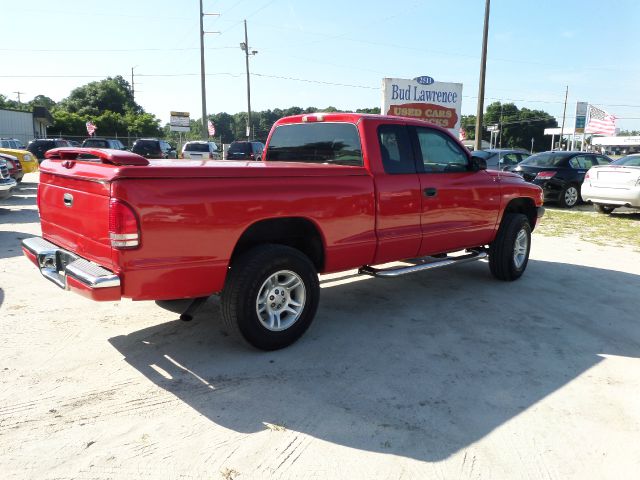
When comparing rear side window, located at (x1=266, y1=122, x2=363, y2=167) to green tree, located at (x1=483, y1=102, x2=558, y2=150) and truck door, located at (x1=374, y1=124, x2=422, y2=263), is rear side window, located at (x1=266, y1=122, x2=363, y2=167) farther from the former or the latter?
green tree, located at (x1=483, y1=102, x2=558, y2=150)

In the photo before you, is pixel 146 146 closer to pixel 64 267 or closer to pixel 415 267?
pixel 415 267

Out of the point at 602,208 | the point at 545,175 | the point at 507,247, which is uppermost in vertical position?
the point at 545,175

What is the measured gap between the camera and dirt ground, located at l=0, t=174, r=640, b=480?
2.78m

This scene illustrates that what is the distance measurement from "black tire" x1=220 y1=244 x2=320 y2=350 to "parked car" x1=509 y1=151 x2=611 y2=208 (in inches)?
475

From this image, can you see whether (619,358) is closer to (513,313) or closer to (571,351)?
(571,351)

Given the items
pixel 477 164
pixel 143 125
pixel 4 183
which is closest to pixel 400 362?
pixel 477 164

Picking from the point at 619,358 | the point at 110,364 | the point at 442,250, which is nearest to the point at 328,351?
the point at 110,364

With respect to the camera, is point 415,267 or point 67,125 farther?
point 67,125

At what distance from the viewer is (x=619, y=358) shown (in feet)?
13.9

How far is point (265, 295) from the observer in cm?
405

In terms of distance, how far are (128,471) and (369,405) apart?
152 cm

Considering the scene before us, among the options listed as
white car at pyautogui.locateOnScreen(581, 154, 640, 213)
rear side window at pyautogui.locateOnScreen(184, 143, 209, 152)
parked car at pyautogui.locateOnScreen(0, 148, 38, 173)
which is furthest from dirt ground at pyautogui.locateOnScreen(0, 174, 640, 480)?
rear side window at pyautogui.locateOnScreen(184, 143, 209, 152)

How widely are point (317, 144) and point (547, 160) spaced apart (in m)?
11.8

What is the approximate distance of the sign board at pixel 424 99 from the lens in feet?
58.4
